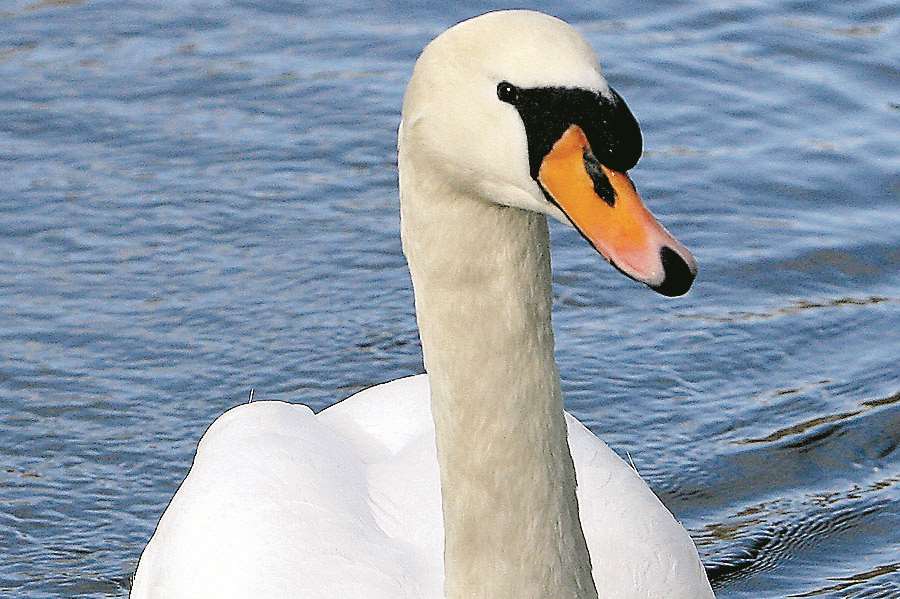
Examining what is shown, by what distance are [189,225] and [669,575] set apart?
2.98 meters

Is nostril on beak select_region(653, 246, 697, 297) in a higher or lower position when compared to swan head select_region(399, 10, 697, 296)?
lower

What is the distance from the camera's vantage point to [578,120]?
7.49ft

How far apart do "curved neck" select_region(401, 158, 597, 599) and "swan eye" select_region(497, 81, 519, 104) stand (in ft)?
0.67

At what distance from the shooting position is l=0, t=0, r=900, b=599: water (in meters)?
4.73

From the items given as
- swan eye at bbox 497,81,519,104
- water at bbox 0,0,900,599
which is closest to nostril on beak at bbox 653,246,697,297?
swan eye at bbox 497,81,519,104

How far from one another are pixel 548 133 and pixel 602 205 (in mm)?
114

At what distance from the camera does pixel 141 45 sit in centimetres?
735

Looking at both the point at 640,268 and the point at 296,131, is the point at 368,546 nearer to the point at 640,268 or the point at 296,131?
the point at 640,268

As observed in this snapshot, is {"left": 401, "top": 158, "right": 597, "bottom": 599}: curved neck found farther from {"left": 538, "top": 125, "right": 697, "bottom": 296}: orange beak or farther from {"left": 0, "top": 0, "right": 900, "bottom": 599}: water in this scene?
{"left": 0, "top": 0, "right": 900, "bottom": 599}: water

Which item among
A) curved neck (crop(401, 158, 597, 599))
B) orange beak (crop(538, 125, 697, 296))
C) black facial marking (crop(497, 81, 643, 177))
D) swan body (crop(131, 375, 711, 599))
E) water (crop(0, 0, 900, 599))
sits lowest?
water (crop(0, 0, 900, 599))

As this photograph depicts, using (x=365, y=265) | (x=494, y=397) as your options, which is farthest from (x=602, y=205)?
(x=365, y=265)

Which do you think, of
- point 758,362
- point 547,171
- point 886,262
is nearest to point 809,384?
point 758,362

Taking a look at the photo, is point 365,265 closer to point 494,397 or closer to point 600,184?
point 494,397

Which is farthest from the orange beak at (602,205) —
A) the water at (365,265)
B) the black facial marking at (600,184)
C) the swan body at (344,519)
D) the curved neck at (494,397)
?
the water at (365,265)
